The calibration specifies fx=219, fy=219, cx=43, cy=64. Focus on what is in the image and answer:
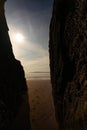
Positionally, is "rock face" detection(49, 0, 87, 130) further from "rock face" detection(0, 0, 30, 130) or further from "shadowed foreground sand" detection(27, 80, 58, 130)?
"shadowed foreground sand" detection(27, 80, 58, 130)

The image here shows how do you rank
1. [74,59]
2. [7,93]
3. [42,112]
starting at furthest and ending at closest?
[42,112] < [7,93] < [74,59]

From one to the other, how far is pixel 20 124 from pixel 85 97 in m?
12.7

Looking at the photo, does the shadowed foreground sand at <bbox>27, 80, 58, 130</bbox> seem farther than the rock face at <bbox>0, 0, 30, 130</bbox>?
Yes

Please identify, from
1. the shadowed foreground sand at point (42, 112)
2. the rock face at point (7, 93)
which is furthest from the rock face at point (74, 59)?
the shadowed foreground sand at point (42, 112)

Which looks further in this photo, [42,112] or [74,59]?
[42,112]

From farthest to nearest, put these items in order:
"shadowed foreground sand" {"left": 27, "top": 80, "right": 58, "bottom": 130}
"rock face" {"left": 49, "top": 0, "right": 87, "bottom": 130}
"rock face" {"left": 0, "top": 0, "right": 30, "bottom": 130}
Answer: "shadowed foreground sand" {"left": 27, "top": 80, "right": 58, "bottom": 130} → "rock face" {"left": 0, "top": 0, "right": 30, "bottom": 130} → "rock face" {"left": 49, "top": 0, "right": 87, "bottom": 130}

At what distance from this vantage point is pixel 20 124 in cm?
1884

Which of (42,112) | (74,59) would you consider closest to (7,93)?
(74,59)

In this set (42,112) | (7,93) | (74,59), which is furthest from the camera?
(42,112)

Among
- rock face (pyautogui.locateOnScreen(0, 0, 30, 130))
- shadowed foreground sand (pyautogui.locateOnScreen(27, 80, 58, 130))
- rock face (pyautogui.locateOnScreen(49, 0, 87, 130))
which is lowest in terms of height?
shadowed foreground sand (pyautogui.locateOnScreen(27, 80, 58, 130))

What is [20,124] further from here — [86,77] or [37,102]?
[37,102]

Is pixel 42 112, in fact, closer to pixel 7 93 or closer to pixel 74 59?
pixel 7 93

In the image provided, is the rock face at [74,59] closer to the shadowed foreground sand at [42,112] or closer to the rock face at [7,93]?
the rock face at [7,93]

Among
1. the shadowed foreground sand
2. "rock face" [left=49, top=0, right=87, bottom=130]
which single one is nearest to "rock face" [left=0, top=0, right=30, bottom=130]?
"rock face" [left=49, top=0, right=87, bottom=130]
